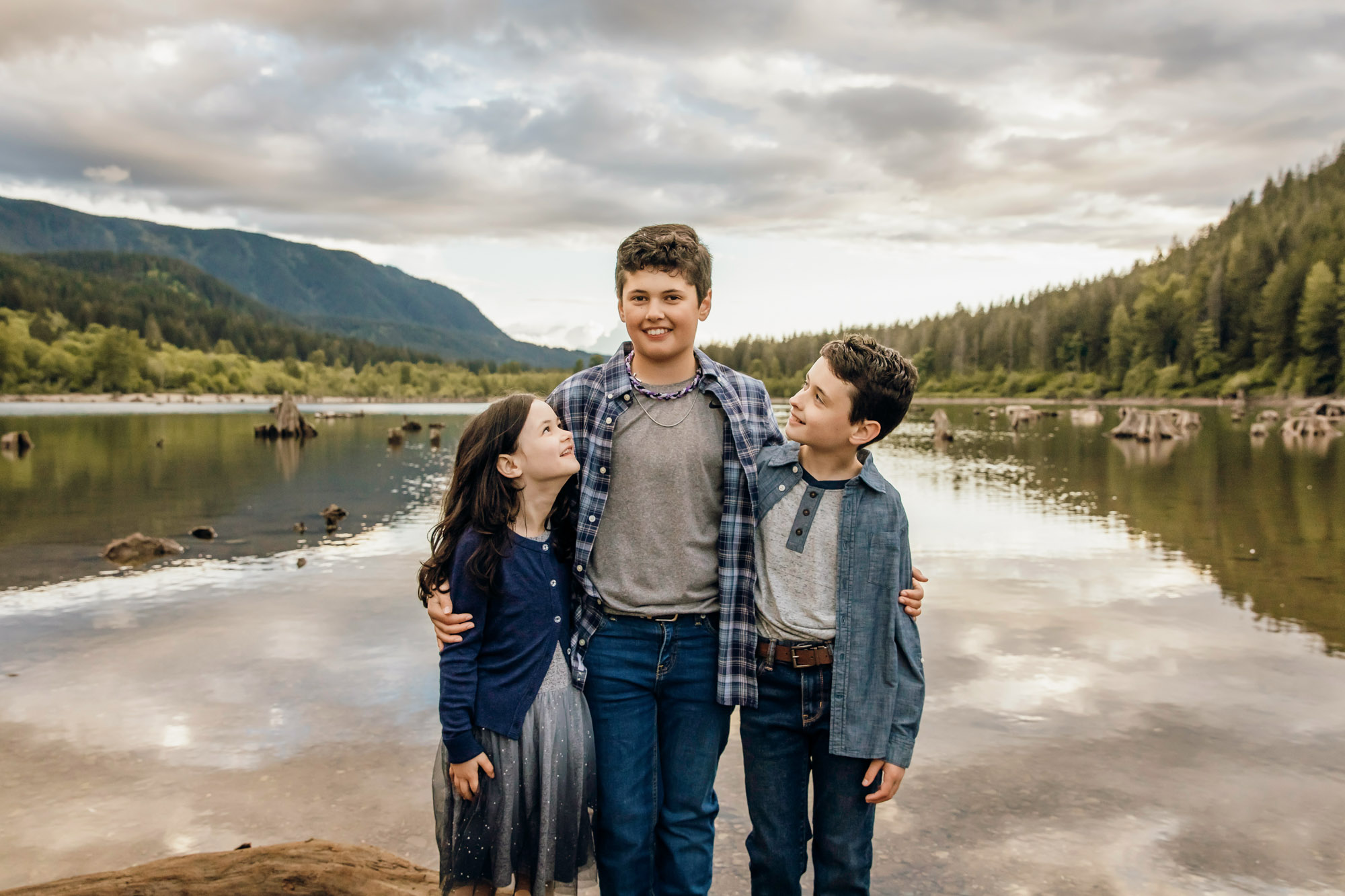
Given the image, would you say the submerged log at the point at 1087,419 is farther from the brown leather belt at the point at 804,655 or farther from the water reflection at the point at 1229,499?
the brown leather belt at the point at 804,655

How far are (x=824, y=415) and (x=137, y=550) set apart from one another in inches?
515

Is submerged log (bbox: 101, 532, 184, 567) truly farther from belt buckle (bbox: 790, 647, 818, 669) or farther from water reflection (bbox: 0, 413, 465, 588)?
belt buckle (bbox: 790, 647, 818, 669)

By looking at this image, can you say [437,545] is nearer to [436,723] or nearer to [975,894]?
[975,894]

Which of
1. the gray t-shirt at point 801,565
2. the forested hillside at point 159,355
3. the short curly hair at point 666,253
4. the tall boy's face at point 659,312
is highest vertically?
the forested hillside at point 159,355

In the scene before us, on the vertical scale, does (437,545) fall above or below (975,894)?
above

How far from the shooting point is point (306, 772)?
5.59 m

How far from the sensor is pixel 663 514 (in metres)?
3.34

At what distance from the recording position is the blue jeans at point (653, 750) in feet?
10.6

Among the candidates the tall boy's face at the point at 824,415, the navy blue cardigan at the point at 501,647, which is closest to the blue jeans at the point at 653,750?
the navy blue cardigan at the point at 501,647

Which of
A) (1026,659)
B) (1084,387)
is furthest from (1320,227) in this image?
(1026,659)

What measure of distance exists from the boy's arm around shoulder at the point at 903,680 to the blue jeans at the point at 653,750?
0.66m

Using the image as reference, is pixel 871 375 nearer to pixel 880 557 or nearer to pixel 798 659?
pixel 880 557

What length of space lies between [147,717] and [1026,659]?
7306 millimetres

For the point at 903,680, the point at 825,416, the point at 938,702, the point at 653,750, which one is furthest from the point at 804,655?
the point at 938,702
